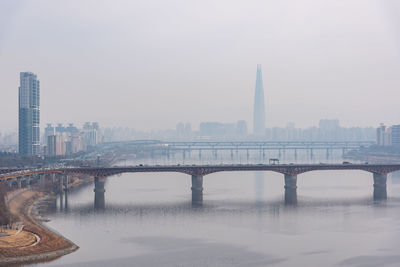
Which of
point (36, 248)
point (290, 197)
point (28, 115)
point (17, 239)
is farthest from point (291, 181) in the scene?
point (28, 115)

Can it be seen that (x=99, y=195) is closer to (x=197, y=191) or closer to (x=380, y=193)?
(x=197, y=191)

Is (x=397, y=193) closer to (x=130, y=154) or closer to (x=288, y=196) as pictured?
(x=288, y=196)

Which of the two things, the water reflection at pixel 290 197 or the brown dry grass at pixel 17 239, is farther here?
the water reflection at pixel 290 197

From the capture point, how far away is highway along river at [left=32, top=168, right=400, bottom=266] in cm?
3556

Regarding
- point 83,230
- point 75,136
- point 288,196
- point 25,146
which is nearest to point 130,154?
point 75,136

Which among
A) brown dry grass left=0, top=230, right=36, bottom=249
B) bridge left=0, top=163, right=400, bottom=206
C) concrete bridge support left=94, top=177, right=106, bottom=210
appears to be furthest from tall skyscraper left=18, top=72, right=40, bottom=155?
brown dry grass left=0, top=230, right=36, bottom=249

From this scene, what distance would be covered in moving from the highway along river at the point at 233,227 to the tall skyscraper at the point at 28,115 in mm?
70140

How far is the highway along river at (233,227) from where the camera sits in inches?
1400

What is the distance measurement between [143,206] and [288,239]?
66.5 feet

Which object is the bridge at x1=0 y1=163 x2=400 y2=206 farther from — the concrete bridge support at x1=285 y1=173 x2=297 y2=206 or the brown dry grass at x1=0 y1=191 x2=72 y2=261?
the brown dry grass at x1=0 y1=191 x2=72 y2=261

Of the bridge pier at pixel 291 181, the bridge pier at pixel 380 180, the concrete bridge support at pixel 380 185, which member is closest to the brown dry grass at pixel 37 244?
the bridge pier at pixel 291 181

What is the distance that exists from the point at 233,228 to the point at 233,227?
407mm

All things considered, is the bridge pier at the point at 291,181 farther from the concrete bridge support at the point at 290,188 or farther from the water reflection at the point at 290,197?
the water reflection at the point at 290,197

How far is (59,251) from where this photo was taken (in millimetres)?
36625
